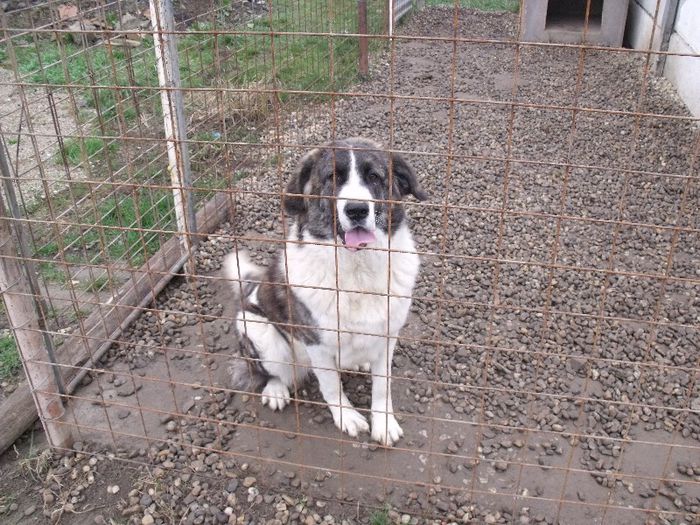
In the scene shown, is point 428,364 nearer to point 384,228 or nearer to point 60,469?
point 384,228

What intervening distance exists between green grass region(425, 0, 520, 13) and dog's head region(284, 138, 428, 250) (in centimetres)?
1065

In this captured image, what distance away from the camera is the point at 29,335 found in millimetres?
2771

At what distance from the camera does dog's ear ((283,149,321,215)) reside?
111 inches

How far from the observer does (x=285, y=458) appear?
3.01m

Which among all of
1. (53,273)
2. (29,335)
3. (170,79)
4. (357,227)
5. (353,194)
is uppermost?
(170,79)

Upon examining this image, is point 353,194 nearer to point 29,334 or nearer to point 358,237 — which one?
point 358,237

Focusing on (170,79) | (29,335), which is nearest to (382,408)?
(29,335)

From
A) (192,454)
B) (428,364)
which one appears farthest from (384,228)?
(192,454)

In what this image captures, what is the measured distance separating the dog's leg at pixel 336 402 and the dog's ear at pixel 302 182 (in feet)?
2.26

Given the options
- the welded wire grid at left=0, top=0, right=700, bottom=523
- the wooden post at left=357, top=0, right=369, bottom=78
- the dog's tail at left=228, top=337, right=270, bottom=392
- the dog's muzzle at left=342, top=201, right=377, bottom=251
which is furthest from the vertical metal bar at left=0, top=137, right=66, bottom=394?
the wooden post at left=357, top=0, right=369, bottom=78

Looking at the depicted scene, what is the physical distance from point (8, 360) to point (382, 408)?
2.13 metres

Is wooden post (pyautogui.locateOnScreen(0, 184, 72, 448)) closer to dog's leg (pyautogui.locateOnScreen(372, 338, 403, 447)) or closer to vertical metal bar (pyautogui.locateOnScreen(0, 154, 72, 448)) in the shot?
vertical metal bar (pyautogui.locateOnScreen(0, 154, 72, 448))

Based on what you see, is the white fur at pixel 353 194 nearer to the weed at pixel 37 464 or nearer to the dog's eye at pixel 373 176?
the dog's eye at pixel 373 176

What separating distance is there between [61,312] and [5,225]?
53.8 inches
